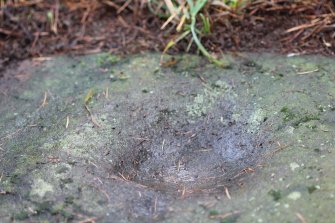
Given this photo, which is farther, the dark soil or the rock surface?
the dark soil

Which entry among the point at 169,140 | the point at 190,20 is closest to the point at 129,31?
the point at 190,20

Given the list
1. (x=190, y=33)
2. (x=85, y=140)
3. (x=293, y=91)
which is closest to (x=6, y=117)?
(x=85, y=140)

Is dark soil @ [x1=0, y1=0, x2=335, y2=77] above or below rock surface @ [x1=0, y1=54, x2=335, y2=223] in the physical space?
above

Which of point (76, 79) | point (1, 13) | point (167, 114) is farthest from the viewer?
point (1, 13)

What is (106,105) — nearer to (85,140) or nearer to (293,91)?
(85,140)

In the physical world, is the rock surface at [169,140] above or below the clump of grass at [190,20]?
below

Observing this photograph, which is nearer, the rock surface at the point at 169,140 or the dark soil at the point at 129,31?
the rock surface at the point at 169,140

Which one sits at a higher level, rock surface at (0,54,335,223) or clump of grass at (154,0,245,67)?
clump of grass at (154,0,245,67)

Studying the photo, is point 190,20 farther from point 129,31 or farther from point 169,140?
point 169,140

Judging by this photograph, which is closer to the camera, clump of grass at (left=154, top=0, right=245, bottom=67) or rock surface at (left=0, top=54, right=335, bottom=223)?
rock surface at (left=0, top=54, right=335, bottom=223)
